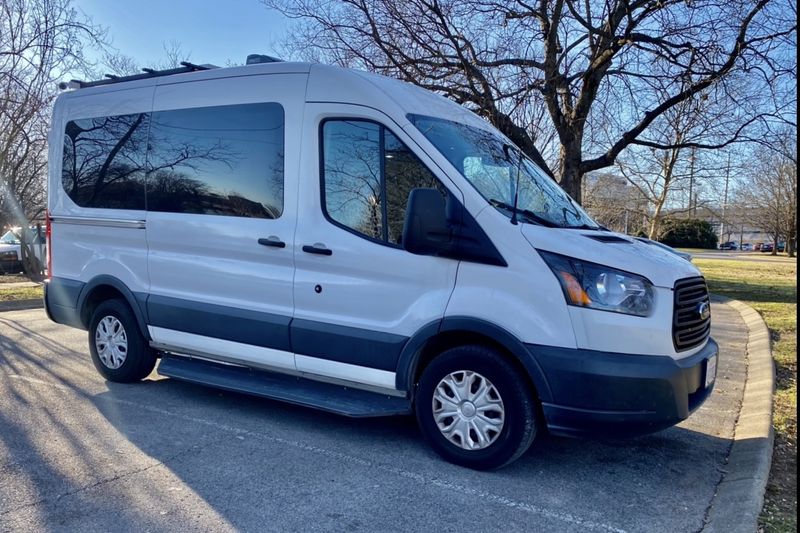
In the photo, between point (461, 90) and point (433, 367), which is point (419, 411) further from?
point (461, 90)

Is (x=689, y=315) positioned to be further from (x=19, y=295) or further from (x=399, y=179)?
(x=19, y=295)

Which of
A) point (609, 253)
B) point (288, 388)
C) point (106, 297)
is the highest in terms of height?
point (609, 253)

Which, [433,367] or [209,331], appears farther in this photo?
[209,331]

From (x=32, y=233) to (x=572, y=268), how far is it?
72.6ft

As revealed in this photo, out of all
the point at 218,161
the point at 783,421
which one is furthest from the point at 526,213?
the point at 783,421

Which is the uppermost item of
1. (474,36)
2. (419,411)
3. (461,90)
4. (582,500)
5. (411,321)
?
(474,36)

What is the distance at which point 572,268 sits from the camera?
12.0ft

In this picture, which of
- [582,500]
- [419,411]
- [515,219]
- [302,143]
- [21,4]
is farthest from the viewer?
[21,4]

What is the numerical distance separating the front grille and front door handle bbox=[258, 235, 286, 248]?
8.98ft

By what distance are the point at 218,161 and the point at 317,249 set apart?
1.33 metres

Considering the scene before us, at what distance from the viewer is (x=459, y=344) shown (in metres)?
4.11

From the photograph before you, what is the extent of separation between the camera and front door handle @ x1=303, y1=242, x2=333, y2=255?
4.41 m

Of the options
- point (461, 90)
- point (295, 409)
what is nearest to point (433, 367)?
point (295, 409)

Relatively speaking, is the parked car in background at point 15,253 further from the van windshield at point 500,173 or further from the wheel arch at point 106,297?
the van windshield at point 500,173
